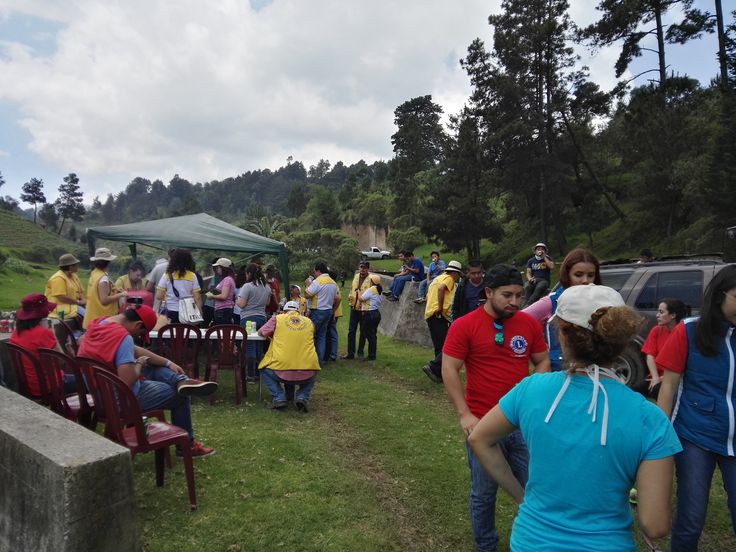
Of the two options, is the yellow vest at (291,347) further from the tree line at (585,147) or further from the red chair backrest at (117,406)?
the tree line at (585,147)

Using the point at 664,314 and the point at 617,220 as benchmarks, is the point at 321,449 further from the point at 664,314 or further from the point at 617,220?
the point at 617,220

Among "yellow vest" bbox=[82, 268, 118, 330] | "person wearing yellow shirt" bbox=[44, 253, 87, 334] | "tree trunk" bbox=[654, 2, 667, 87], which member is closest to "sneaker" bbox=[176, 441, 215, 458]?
"yellow vest" bbox=[82, 268, 118, 330]

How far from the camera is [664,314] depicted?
17.6 feet

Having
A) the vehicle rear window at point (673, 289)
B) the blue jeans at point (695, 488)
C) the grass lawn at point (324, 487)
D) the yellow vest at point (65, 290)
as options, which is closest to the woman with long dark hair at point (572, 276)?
the blue jeans at point (695, 488)

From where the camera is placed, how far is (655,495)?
5.08 ft

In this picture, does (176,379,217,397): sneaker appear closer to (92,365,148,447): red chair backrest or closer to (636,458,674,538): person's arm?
(92,365,148,447): red chair backrest

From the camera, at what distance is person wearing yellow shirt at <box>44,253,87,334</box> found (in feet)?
23.4

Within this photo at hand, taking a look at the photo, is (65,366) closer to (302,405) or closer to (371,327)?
(302,405)

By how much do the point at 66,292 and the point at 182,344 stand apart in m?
1.84

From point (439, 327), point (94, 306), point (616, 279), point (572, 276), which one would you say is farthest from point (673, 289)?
point (94, 306)

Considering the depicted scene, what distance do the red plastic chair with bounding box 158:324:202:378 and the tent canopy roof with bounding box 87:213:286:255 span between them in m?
3.36

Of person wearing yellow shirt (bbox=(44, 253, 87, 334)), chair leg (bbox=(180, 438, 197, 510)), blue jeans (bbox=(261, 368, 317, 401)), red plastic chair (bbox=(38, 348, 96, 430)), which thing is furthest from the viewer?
person wearing yellow shirt (bbox=(44, 253, 87, 334))

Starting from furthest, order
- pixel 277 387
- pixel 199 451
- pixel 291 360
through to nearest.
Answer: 1. pixel 277 387
2. pixel 291 360
3. pixel 199 451

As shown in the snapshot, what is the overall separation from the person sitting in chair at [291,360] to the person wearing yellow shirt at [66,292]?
291 centimetres
